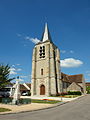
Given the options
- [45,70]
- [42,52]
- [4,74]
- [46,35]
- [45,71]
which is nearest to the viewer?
[4,74]

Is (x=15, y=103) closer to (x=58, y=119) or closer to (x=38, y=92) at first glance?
(x=58, y=119)

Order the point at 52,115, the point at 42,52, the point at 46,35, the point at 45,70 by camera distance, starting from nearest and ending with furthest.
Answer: the point at 52,115 → the point at 45,70 → the point at 42,52 → the point at 46,35

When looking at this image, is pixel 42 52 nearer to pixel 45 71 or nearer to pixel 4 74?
pixel 45 71

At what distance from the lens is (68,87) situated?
42031 mm

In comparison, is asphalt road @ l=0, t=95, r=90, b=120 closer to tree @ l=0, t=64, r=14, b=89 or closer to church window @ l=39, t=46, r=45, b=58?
tree @ l=0, t=64, r=14, b=89

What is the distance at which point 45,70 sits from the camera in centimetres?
3384

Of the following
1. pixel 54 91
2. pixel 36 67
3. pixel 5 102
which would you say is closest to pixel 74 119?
pixel 5 102

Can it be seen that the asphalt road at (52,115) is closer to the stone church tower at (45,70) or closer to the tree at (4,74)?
the tree at (4,74)

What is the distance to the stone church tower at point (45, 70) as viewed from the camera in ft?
105

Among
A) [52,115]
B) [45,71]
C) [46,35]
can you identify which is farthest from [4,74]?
[46,35]

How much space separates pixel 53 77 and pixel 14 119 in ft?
80.8

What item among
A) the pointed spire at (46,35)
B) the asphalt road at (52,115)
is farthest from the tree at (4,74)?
the pointed spire at (46,35)

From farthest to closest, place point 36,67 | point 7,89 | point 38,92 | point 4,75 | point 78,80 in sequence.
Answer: point 78,80 → point 7,89 → point 36,67 → point 38,92 → point 4,75

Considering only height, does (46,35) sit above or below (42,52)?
above
